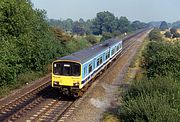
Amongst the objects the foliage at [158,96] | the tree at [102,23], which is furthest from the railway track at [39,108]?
the tree at [102,23]

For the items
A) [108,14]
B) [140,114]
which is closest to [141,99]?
[140,114]

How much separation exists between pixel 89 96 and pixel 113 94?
6.39ft

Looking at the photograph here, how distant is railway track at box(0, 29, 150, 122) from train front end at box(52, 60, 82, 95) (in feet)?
2.95

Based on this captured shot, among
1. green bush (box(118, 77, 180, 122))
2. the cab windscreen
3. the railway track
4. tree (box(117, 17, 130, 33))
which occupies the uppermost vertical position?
tree (box(117, 17, 130, 33))

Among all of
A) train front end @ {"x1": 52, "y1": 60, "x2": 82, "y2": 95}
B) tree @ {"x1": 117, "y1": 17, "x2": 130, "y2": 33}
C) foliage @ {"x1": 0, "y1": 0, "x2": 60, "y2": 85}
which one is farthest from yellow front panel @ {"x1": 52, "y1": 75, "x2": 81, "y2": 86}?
tree @ {"x1": 117, "y1": 17, "x2": 130, "y2": 33}

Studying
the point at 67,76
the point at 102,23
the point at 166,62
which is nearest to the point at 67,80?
the point at 67,76

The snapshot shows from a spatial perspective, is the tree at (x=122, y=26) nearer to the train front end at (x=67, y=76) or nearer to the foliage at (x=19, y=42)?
the foliage at (x=19, y=42)

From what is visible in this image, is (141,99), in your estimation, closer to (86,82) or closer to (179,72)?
(179,72)

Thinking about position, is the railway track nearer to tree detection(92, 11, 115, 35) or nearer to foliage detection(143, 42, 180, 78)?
foliage detection(143, 42, 180, 78)

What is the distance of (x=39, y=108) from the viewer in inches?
821

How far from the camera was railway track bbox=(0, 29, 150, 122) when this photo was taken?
18.8 meters

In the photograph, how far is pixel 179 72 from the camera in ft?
72.2

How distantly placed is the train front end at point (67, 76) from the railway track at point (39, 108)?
2.95 ft

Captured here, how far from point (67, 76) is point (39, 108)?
2.96 meters
